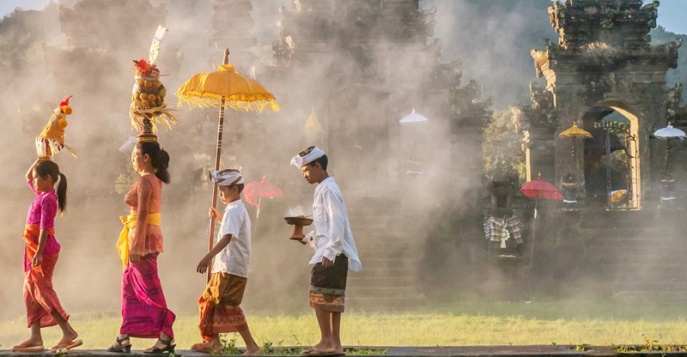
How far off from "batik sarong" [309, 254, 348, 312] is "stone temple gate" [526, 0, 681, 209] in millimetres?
15106

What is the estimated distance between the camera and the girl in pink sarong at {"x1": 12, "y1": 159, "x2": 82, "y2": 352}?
27.3 ft

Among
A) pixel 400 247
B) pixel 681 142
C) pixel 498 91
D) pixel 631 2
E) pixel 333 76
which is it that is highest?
pixel 498 91

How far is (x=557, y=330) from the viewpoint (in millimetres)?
13328

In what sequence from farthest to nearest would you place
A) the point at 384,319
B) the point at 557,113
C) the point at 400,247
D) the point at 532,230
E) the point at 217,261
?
the point at 557,113
the point at 532,230
the point at 400,247
the point at 384,319
the point at 217,261

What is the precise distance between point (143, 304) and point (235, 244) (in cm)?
103

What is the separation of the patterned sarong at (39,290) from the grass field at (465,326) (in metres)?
3.20

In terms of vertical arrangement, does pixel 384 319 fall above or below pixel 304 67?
below

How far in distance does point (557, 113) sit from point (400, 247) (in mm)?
6499

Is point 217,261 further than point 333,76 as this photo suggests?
No

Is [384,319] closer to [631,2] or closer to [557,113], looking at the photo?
[557,113]

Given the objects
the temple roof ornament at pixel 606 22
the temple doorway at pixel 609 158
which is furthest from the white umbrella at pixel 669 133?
the temple roof ornament at pixel 606 22

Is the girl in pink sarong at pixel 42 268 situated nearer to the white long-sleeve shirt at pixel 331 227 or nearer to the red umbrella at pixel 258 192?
the white long-sleeve shirt at pixel 331 227

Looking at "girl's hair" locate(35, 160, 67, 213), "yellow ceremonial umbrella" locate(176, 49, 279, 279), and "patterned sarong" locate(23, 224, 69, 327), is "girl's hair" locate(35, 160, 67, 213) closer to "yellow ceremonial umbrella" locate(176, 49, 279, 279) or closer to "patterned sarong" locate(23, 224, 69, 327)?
"patterned sarong" locate(23, 224, 69, 327)

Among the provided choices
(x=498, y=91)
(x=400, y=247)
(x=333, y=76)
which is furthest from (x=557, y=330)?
(x=498, y=91)
